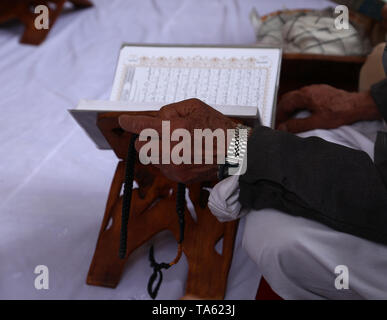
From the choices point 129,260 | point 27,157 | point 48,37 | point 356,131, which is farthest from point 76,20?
point 356,131

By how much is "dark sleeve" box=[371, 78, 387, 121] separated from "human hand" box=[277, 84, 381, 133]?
10mm

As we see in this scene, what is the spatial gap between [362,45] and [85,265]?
95 centimetres

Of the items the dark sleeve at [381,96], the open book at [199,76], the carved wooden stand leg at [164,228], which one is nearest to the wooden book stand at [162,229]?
the carved wooden stand leg at [164,228]

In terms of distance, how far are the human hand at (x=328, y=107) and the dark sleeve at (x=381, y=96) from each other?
1cm

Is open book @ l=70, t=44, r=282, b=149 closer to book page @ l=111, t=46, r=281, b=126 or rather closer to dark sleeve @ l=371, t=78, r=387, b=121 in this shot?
book page @ l=111, t=46, r=281, b=126

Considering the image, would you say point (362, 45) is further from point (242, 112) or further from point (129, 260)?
point (129, 260)

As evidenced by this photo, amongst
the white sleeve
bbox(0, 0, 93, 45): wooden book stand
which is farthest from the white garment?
bbox(0, 0, 93, 45): wooden book stand

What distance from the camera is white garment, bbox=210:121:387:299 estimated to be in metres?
0.53

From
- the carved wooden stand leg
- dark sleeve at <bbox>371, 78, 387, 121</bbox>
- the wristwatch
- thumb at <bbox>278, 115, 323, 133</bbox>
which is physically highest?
the wristwatch

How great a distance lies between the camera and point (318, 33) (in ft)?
3.53

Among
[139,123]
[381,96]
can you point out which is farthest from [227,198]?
[381,96]

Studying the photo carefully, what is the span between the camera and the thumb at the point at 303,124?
78cm

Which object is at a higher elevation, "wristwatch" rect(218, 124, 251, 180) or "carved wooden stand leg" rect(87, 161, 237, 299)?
"wristwatch" rect(218, 124, 251, 180)

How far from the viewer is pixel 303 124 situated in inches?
31.6
